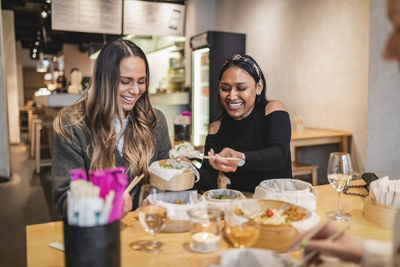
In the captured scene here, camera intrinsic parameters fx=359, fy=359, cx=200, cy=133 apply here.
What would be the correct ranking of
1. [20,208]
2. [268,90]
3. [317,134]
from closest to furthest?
[317,134], [20,208], [268,90]

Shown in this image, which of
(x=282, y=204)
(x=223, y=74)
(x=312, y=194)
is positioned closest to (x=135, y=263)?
(x=282, y=204)

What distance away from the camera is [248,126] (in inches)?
83.7

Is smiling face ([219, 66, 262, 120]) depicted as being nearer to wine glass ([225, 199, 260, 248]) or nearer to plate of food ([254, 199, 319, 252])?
plate of food ([254, 199, 319, 252])

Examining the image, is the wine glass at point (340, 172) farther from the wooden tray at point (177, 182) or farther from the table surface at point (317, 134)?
the table surface at point (317, 134)

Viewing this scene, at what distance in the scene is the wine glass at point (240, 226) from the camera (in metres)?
1.06

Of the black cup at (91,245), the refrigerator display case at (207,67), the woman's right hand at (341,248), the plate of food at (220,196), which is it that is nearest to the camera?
the woman's right hand at (341,248)

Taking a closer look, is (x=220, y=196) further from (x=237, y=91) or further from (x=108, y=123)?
(x=237, y=91)

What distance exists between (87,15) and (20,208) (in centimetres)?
340

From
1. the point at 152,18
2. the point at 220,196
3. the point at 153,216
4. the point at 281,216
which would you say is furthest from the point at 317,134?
the point at 152,18

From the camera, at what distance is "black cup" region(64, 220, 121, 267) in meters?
0.87

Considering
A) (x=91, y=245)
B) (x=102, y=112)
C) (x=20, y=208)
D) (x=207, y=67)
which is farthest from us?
(x=207, y=67)

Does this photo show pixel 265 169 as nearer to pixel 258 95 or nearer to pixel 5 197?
pixel 258 95

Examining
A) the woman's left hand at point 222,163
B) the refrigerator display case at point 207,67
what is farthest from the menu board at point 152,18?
the woman's left hand at point 222,163

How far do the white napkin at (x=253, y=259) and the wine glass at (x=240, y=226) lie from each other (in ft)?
0.53
